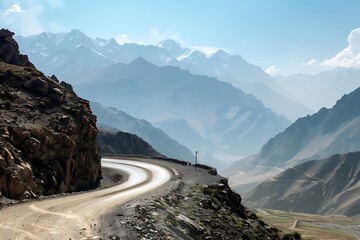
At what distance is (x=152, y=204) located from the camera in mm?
36719

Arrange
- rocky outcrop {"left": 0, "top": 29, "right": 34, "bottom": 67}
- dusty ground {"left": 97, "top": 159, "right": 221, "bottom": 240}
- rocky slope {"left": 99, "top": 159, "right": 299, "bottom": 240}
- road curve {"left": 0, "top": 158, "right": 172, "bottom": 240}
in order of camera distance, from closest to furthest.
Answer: road curve {"left": 0, "top": 158, "right": 172, "bottom": 240} → dusty ground {"left": 97, "top": 159, "right": 221, "bottom": 240} → rocky slope {"left": 99, "top": 159, "right": 299, "bottom": 240} → rocky outcrop {"left": 0, "top": 29, "right": 34, "bottom": 67}

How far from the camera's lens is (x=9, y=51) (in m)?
79.4

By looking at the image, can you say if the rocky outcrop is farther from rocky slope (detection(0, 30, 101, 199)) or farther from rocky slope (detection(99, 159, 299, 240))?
rocky slope (detection(99, 159, 299, 240))

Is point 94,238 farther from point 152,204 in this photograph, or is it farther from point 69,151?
point 69,151

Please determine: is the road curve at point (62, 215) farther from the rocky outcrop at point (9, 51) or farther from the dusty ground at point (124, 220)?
the rocky outcrop at point (9, 51)

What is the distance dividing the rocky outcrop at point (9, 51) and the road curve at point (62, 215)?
43.1 meters

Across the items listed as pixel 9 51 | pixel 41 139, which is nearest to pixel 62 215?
pixel 41 139

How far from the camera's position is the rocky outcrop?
77.8 metres

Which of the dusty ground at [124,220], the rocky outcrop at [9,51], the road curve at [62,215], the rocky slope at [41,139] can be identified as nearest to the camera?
the road curve at [62,215]

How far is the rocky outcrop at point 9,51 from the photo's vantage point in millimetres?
77812

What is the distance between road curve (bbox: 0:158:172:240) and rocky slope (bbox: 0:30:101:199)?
5.14 metres

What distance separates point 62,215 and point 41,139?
60.1 feet

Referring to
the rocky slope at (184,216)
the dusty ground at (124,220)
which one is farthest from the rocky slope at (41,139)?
the rocky slope at (184,216)

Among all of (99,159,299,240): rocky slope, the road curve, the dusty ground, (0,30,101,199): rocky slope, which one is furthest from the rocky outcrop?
the dusty ground
